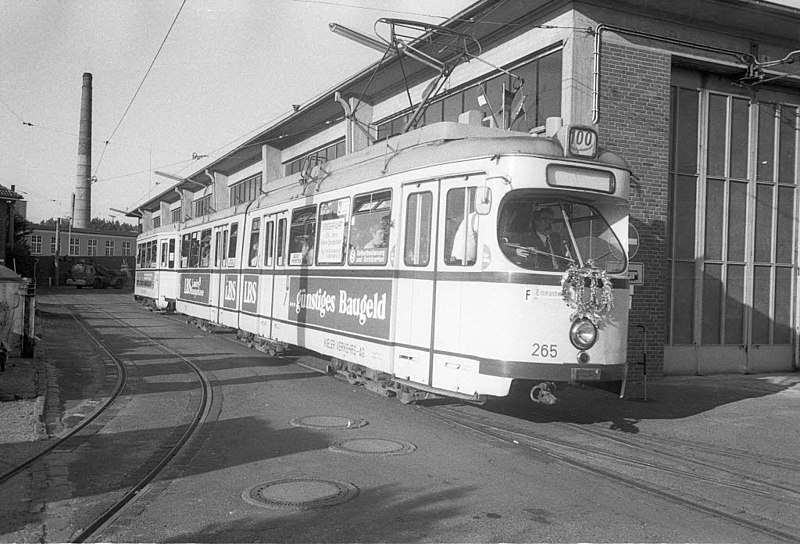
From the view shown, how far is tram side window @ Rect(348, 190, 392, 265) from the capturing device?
980 centimetres

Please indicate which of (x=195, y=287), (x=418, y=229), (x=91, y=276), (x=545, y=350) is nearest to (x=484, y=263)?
(x=545, y=350)

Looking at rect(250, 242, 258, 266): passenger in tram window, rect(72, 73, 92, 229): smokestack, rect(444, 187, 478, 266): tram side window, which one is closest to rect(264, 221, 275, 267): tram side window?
rect(250, 242, 258, 266): passenger in tram window

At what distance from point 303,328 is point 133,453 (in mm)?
5633

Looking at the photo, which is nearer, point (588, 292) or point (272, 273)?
point (588, 292)

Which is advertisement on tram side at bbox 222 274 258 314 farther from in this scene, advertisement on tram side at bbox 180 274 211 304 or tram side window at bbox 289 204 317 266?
tram side window at bbox 289 204 317 266

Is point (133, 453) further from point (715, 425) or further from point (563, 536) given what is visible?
point (715, 425)

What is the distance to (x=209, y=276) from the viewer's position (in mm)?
19938

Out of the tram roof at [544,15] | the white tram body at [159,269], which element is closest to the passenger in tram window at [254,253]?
the tram roof at [544,15]

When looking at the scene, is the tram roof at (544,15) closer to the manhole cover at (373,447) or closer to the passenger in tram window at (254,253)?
the passenger in tram window at (254,253)

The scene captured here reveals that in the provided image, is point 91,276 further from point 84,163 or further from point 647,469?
point 647,469

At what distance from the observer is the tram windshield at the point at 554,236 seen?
8.09 metres

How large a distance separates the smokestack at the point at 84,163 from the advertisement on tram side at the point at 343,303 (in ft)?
171

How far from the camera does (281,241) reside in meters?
14.2

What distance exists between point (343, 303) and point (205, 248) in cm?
1081
